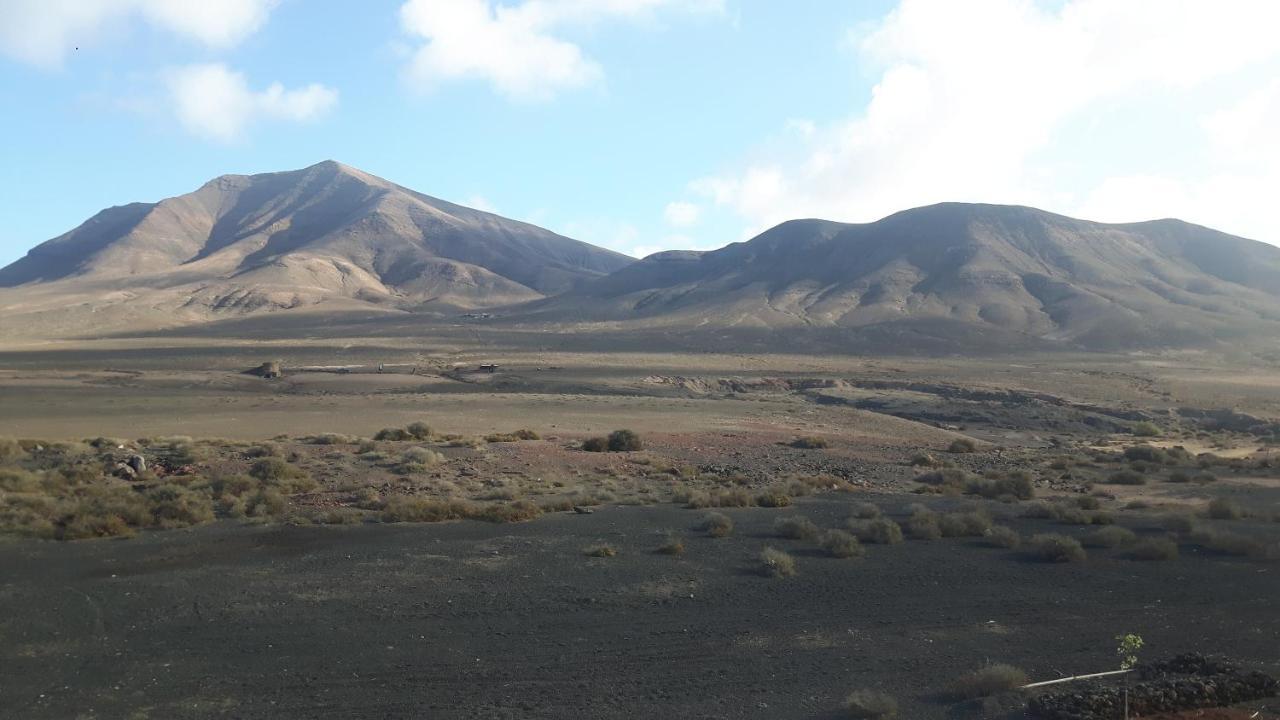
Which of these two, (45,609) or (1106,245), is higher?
(1106,245)

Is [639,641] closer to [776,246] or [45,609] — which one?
[45,609]

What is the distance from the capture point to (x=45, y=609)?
1313 centimetres

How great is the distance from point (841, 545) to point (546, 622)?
268 inches

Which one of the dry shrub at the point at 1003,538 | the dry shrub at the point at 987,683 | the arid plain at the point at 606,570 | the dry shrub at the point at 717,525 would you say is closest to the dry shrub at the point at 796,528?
the arid plain at the point at 606,570

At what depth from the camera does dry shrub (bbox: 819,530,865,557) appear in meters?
17.1

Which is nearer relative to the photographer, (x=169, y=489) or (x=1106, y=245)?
(x=169, y=489)

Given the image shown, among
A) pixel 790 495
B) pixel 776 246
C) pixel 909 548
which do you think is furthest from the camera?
pixel 776 246

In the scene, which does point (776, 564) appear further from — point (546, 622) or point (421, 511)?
point (421, 511)

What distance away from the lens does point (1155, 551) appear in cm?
1678

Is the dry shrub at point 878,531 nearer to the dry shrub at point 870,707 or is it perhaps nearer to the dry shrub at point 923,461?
the dry shrub at point 870,707

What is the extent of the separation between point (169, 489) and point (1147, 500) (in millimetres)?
25582

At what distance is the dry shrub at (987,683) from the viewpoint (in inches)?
405

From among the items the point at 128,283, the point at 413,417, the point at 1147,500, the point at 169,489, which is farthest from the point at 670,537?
the point at 128,283

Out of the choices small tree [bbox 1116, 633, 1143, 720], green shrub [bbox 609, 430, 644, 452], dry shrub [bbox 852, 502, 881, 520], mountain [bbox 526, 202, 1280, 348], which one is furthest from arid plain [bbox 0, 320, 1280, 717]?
mountain [bbox 526, 202, 1280, 348]
